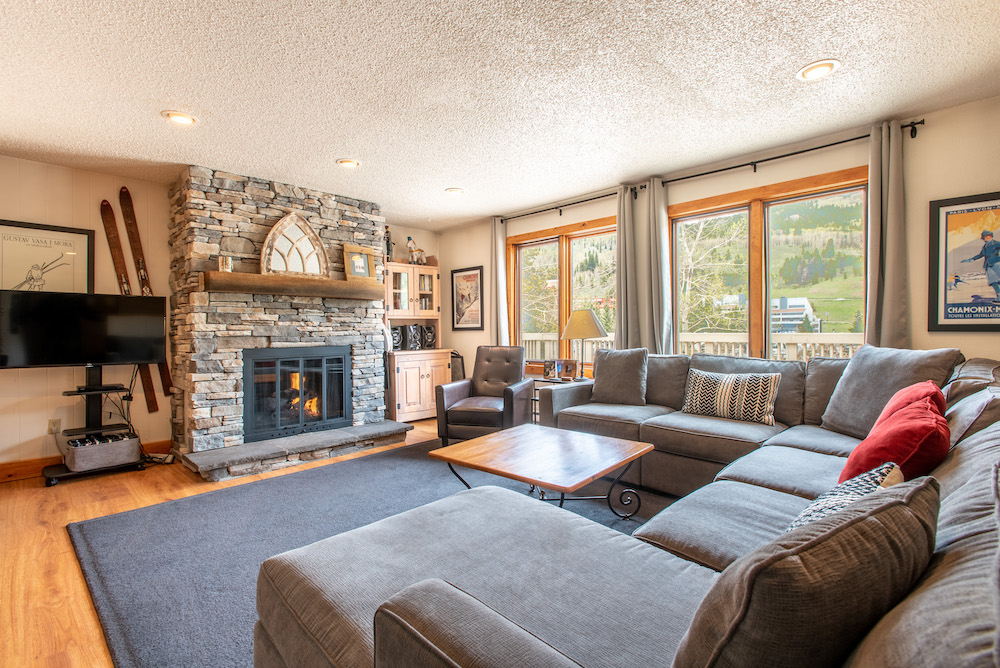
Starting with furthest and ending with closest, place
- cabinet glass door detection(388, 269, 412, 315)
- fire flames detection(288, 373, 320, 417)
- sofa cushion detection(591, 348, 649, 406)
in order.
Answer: cabinet glass door detection(388, 269, 412, 315) < fire flames detection(288, 373, 320, 417) < sofa cushion detection(591, 348, 649, 406)

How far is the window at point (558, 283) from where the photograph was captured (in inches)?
192

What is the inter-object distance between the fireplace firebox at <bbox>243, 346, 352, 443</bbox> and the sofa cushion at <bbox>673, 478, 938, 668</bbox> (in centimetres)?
416

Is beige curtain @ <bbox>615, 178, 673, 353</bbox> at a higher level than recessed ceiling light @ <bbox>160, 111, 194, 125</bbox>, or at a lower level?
lower

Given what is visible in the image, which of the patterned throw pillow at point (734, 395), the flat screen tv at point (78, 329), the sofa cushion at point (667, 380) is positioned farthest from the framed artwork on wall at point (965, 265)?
the flat screen tv at point (78, 329)

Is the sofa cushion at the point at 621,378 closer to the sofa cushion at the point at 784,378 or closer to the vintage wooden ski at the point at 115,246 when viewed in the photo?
the sofa cushion at the point at 784,378

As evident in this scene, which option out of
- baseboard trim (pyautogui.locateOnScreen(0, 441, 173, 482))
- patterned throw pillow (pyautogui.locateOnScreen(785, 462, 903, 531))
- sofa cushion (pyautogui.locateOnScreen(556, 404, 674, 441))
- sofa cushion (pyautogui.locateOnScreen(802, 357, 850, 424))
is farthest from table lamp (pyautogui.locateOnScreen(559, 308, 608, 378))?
baseboard trim (pyautogui.locateOnScreen(0, 441, 173, 482))

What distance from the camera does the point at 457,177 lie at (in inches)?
162

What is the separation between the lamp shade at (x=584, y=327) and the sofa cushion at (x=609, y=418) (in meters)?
0.66

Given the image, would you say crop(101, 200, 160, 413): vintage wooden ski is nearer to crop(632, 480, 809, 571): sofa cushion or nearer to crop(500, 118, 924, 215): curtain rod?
crop(500, 118, 924, 215): curtain rod

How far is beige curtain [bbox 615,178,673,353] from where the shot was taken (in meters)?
4.11

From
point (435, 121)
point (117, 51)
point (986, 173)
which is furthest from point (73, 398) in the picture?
point (986, 173)

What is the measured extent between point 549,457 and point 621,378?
60.7 inches

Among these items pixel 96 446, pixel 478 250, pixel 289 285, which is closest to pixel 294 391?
pixel 289 285

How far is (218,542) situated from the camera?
2432 mm
